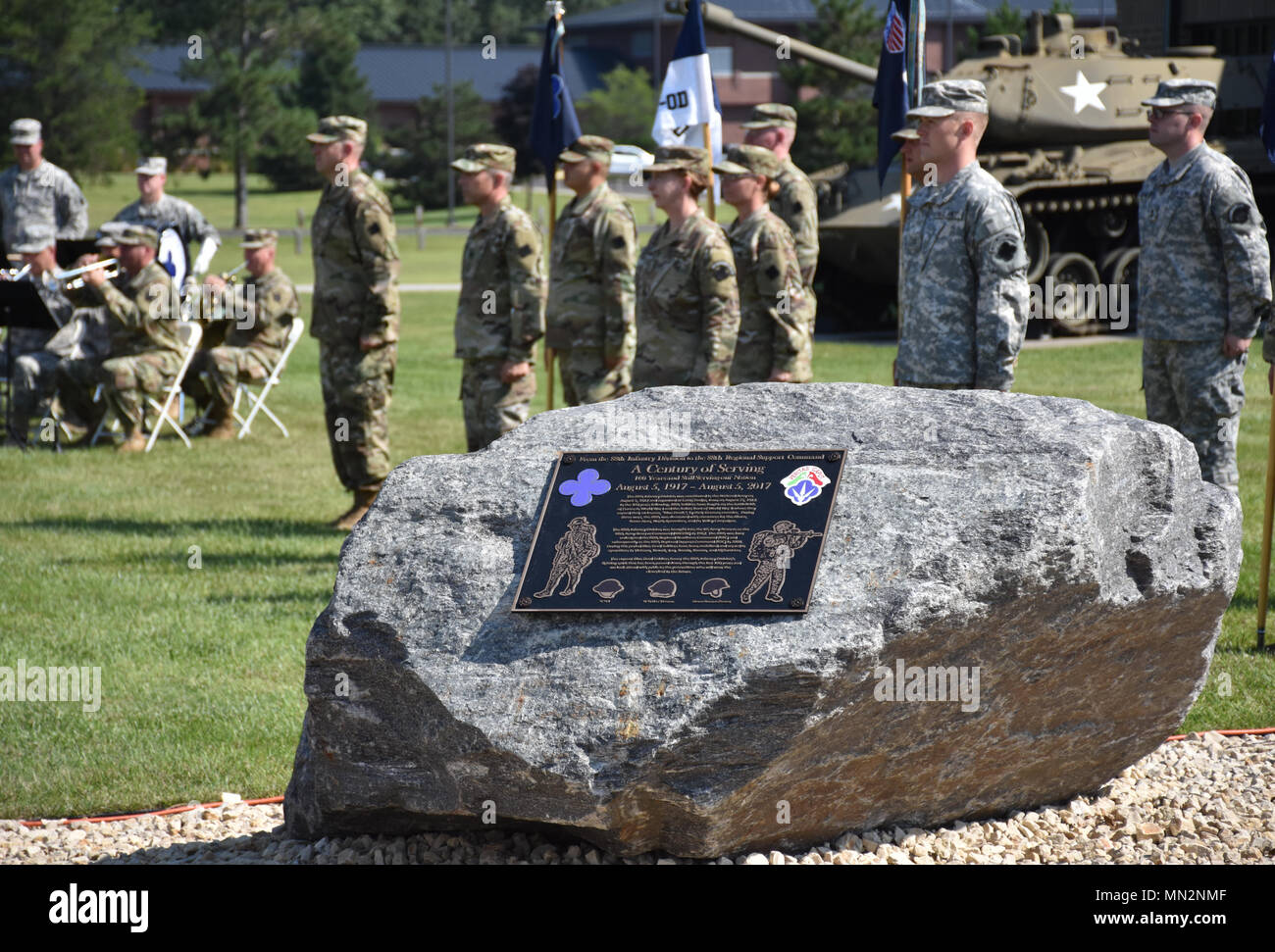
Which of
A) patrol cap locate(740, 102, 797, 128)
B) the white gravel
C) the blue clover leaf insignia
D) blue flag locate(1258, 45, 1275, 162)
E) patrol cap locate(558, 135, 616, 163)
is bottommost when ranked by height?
the white gravel

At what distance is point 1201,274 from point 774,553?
344cm

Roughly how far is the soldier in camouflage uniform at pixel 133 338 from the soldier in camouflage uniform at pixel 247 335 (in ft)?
1.11

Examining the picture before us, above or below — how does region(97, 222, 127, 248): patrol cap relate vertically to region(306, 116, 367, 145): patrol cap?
below

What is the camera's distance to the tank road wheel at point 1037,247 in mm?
16109

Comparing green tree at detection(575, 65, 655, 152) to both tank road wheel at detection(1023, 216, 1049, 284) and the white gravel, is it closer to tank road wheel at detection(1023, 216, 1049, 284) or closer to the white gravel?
tank road wheel at detection(1023, 216, 1049, 284)

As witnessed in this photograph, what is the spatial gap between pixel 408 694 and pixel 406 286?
74.6 ft

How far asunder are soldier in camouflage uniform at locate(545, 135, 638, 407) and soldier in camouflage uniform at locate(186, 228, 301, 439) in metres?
4.84

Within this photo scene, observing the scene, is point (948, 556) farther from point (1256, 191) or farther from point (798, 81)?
Result: point (798, 81)

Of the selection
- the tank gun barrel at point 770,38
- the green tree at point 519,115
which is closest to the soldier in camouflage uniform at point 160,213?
Result: the tank gun barrel at point 770,38

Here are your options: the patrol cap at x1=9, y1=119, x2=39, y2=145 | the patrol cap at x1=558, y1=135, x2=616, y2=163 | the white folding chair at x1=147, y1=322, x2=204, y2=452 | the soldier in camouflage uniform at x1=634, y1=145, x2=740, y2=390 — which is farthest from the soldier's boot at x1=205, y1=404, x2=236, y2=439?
the soldier in camouflage uniform at x1=634, y1=145, x2=740, y2=390

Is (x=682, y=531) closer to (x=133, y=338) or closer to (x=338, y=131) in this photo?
(x=338, y=131)

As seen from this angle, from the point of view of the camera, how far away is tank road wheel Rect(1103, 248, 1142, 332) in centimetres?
1672

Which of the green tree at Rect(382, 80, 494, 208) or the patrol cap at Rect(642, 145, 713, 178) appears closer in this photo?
the patrol cap at Rect(642, 145, 713, 178)

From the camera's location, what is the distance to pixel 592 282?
25.8 feet
